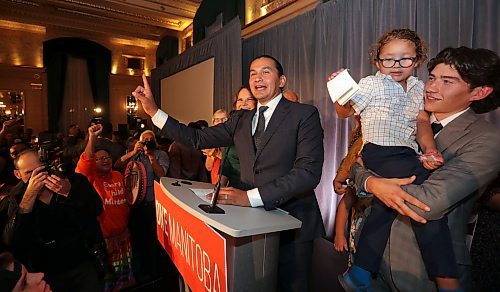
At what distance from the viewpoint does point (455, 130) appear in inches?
44.5

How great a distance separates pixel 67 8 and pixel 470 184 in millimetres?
10785

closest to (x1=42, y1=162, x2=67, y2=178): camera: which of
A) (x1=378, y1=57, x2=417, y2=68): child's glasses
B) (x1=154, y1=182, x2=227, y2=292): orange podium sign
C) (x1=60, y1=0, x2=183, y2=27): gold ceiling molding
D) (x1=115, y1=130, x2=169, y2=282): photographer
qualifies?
(x1=154, y1=182, x2=227, y2=292): orange podium sign

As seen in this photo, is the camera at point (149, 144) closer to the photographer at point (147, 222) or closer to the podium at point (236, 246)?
the photographer at point (147, 222)

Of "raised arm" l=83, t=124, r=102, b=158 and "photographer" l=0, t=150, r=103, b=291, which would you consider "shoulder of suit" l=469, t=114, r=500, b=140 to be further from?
"raised arm" l=83, t=124, r=102, b=158

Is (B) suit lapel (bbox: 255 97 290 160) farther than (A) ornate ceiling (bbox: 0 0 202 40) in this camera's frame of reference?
No

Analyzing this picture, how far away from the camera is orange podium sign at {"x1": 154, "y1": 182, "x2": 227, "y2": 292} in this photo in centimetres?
106

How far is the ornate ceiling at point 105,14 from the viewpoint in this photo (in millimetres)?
8320

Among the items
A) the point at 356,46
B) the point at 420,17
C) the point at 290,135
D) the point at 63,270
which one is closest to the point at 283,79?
the point at 290,135

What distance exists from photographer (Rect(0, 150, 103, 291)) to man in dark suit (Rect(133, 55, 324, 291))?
99 centimetres

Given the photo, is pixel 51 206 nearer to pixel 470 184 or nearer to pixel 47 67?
pixel 470 184

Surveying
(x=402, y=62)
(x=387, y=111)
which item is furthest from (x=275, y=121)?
(x=402, y=62)

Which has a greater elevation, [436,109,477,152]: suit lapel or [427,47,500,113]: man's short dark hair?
[427,47,500,113]: man's short dark hair

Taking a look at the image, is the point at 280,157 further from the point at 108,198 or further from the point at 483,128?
the point at 108,198

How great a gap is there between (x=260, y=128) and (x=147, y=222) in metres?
2.40
